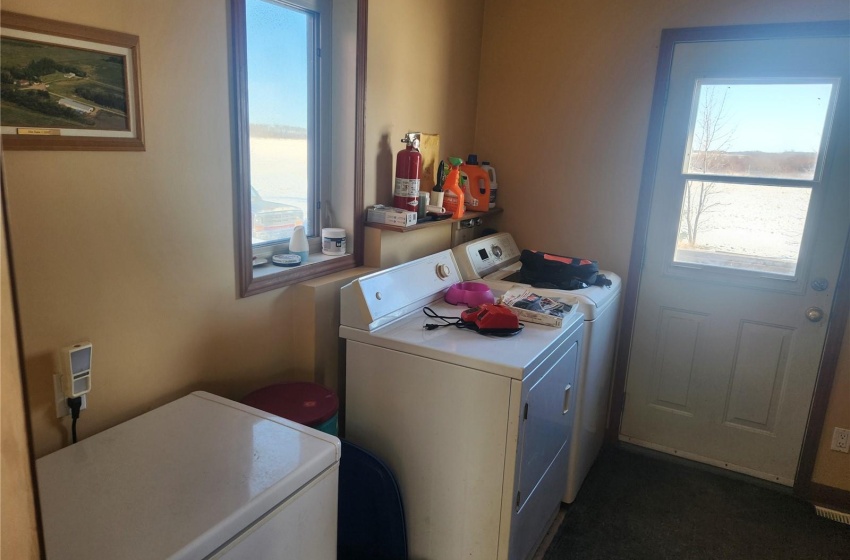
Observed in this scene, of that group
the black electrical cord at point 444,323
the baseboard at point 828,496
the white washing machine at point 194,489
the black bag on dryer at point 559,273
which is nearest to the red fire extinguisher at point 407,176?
the black electrical cord at point 444,323

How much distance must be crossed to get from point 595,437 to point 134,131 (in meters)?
2.31

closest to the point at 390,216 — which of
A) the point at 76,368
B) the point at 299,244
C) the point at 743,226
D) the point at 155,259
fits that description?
the point at 299,244

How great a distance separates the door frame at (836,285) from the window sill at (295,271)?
4.85 feet

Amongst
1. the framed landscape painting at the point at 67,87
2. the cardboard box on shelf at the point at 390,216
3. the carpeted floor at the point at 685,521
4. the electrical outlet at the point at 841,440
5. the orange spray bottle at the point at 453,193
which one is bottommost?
the carpeted floor at the point at 685,521

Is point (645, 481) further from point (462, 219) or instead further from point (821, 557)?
point (462, 219)

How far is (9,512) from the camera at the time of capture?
1.49ft

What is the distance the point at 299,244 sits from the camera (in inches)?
75.0

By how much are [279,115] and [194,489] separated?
4.07 ft

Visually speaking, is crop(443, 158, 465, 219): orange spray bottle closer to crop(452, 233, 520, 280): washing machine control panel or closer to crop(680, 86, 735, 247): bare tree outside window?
crop(452, 233, 520, 280): washing machine control panel

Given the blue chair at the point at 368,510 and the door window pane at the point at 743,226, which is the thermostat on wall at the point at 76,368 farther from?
the door window pane at the point at 743,226

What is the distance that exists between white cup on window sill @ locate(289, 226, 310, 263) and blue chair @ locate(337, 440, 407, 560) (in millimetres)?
655

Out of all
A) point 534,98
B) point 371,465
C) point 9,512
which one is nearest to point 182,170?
point 371,465

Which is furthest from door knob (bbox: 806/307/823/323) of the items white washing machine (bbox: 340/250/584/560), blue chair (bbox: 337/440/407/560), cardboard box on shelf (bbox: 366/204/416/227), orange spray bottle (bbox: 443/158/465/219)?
blue chair (bbox: 337/440/407/560)

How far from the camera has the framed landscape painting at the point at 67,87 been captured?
1102 mm
